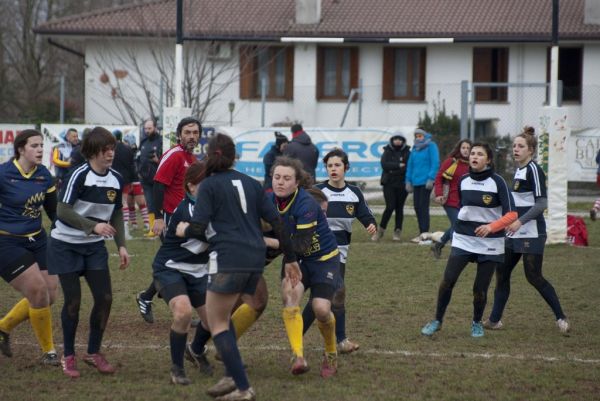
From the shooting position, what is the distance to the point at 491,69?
31266 millimetres

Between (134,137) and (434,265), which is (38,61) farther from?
(434,265)

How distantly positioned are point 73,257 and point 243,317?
1.38 meters

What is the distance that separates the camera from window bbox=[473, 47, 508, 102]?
102 ft

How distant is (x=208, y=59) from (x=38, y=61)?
1352 cm

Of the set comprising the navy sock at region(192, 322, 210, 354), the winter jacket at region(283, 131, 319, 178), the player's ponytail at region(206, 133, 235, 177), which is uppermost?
the winter jacket at region(283, 131, 319, 178)

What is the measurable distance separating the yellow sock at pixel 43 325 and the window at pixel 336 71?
24.5m

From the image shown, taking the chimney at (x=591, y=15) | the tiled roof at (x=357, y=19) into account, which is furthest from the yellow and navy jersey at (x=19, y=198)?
the chimney at (x=591, y=15)

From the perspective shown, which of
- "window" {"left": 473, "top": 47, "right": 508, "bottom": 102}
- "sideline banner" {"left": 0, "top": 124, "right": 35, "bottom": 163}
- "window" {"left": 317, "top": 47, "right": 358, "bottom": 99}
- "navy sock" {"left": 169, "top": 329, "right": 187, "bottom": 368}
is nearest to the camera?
"navy sock" {"left": 169, "top": 329, "right": 187, "bottom": 368}

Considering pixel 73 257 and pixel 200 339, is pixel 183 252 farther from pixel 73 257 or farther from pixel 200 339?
pixel 73 257

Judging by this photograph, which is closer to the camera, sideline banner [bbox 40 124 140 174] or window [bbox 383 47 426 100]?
sideline banner [bbox 40 124 140 174]

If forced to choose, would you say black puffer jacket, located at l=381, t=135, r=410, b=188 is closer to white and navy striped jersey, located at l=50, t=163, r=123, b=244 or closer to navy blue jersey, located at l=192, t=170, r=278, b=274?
white and navy striped jersey, located at l=50, t=163, r=123, b=244

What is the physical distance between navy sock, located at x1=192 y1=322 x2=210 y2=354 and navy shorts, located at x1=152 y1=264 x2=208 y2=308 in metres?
0.22

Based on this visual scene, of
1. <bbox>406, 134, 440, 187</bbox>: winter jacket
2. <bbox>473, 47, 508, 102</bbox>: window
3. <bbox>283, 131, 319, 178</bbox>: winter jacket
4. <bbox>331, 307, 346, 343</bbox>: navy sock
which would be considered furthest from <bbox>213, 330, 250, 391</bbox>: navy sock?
<bbox>473, 47, 508, 102</bbox>: window

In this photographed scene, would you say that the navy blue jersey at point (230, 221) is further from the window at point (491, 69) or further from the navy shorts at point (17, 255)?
the window at point (491, 69)
